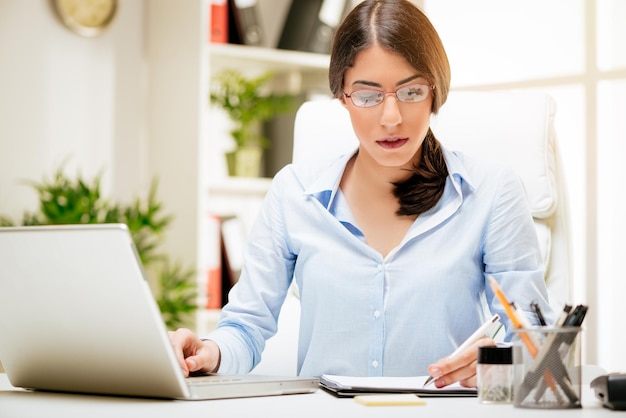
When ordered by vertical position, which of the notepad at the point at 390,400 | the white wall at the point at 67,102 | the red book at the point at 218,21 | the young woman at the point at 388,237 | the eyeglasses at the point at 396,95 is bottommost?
the notepad at the point at 390,400

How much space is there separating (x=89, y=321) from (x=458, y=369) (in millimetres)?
437

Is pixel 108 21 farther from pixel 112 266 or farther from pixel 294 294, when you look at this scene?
pixel 112 266

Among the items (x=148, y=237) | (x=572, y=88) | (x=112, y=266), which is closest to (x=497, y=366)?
(x=112, y=266)

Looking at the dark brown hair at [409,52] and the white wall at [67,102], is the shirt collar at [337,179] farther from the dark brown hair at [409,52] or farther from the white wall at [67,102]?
the white wall at [67,102]

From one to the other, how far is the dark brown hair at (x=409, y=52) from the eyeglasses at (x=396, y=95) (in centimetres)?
3

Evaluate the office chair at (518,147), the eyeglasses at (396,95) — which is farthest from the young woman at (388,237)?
the office chair at (518,147)

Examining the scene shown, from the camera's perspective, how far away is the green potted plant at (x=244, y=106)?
3.29 m

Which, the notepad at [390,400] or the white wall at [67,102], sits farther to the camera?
the white wall at [67,102]

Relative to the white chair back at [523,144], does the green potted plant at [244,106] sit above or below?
above

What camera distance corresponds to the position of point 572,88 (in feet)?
8.98

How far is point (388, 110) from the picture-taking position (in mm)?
1367

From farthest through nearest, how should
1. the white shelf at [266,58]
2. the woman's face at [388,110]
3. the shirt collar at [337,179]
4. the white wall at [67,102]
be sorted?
the white shelf at [266,58]
the white wall at [67,102]
the shirt collar at [337,179]
the woman's face at [388,110]

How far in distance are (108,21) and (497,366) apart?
2725 mm

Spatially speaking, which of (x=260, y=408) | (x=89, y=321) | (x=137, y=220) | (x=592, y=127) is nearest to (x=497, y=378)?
(x=260, y=408)
